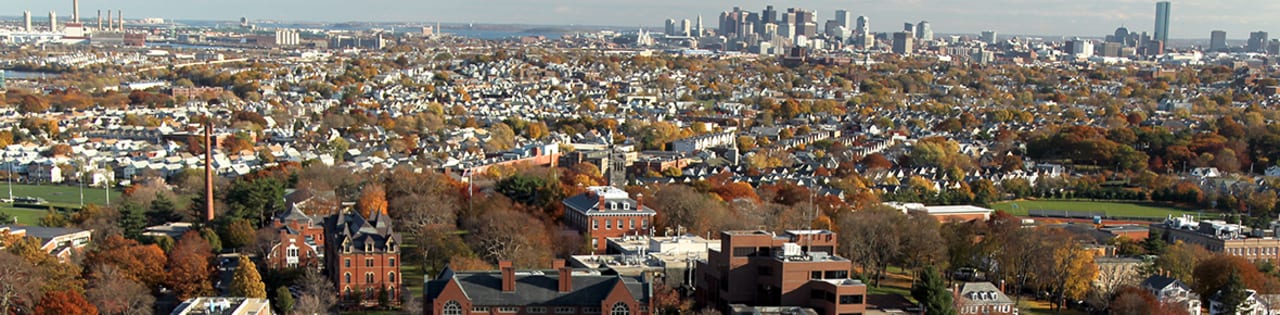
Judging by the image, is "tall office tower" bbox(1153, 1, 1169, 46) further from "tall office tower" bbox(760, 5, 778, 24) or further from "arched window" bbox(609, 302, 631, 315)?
"arched window" bbox(609, 302, 631, 315)

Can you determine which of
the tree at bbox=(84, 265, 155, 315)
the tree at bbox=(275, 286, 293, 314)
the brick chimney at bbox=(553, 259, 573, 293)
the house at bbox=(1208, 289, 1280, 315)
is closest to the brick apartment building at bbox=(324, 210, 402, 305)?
the tree at bbox=(275, 286, 293, 314)

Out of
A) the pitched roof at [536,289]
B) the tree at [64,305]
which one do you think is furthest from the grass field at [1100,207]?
the tree at [64,305]

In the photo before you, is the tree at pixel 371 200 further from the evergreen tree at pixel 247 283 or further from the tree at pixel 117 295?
the tree at pixel 117 295

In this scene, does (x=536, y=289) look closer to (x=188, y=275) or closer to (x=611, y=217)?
(x=188, y=275)

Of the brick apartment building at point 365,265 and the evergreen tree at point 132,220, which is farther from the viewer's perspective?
the evergreen tree at point 132,220

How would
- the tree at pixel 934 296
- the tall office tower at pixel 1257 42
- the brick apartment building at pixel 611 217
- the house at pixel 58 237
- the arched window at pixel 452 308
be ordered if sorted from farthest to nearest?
the tall office tower at pixel 1257 42
the brick apartment building at pixel 611 217
the house at pixel 58 237
the tree at pixel 934 296
the arched window at pixel 452 308

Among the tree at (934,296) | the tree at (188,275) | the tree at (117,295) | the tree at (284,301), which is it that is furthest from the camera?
the tree at (188,275)

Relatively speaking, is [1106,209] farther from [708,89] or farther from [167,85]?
[167,85]

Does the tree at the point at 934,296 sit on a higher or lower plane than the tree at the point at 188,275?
higher
